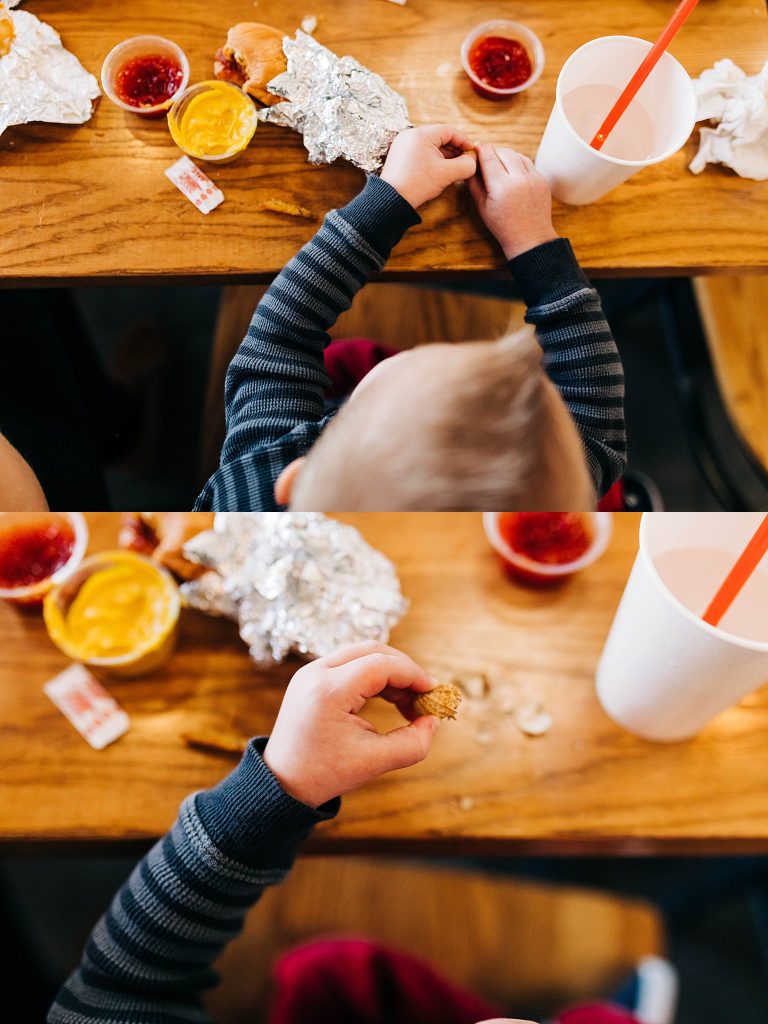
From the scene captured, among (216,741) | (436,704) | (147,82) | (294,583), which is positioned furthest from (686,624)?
(147,82)

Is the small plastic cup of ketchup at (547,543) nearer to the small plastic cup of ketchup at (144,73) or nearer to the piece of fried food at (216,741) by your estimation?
the piece of fried food at (216,741)

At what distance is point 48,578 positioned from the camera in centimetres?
91

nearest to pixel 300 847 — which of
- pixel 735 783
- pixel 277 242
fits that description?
pixel 735 783

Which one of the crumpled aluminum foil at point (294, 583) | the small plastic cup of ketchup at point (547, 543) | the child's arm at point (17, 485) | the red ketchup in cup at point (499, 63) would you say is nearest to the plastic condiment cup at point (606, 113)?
the red ketchup in cup at point (499, 63)

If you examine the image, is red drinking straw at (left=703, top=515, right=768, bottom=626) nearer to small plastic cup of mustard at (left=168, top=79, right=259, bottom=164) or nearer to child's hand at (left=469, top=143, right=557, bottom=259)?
child's hand at (left=469, top=143, right=557, bottom=259)

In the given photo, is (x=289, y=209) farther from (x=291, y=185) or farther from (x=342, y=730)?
(x=342, y=730)

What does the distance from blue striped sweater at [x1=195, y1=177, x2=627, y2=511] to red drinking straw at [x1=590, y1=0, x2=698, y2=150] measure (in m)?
0.14

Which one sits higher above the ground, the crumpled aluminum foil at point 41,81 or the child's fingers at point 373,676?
the crumpled aluminum foil at point 41,81

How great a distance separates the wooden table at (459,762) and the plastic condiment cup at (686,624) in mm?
102

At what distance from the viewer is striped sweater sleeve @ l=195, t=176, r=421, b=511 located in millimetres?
996

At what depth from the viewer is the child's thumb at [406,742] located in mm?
696

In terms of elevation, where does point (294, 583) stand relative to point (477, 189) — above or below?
below

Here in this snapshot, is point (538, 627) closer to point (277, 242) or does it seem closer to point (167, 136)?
point (277, 242)

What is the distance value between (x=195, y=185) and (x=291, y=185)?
0.42 ft
